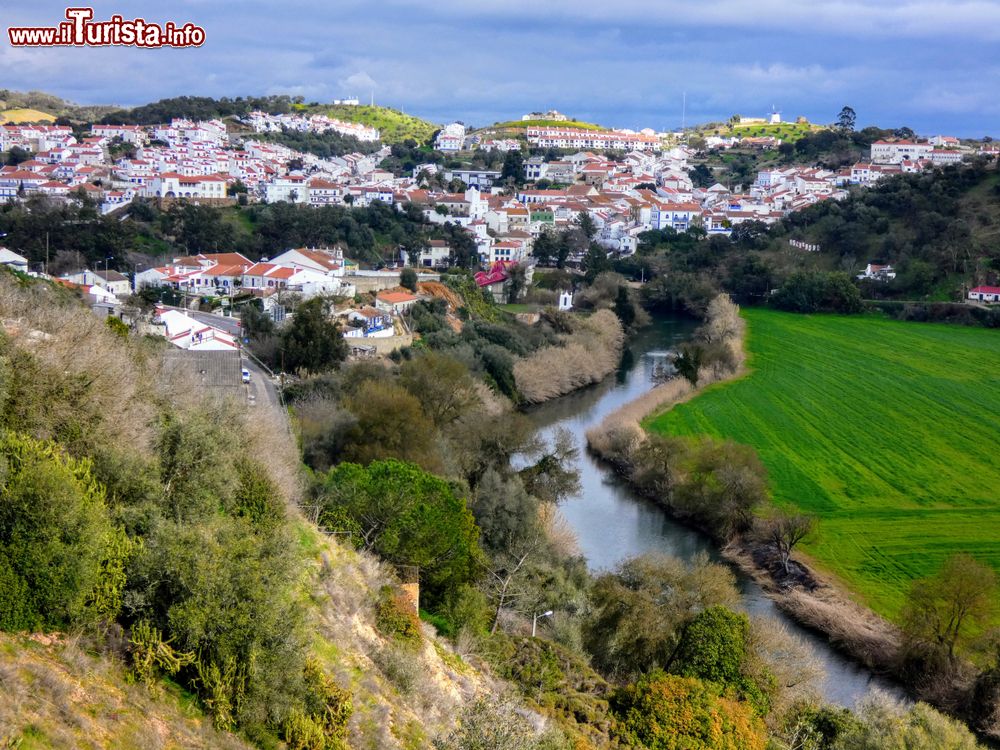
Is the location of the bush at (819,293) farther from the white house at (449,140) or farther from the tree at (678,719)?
the white house at (449,140)

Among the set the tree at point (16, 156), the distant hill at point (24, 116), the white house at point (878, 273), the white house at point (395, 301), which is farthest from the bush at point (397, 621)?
the distant hill at point (24, 116)

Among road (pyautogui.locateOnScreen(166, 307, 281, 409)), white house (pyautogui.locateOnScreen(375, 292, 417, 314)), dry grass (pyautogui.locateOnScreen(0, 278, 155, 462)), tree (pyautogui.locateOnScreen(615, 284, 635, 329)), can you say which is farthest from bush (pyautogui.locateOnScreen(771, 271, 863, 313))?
dry grass (pyautogui.locateOnScreen(0, 278, 155, 462))

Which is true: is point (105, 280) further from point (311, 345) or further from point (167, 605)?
point (167, 605)

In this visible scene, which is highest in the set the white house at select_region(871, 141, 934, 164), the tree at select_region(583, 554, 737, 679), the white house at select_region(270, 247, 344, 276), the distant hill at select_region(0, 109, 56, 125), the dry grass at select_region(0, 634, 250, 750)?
the white house at select_region(871, 141, 934, 164)

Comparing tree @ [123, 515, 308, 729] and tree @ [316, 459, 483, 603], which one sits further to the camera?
tree @ [316, 459, 483, 603]

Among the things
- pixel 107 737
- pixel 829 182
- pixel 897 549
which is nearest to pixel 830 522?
pixel 897 549

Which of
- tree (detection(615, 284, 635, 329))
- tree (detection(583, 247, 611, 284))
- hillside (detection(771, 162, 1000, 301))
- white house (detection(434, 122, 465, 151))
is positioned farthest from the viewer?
white house (detection(434, 122, 465, 151))

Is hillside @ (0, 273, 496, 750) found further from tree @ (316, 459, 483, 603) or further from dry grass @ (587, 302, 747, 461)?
dry grass @ (587, 302, 747, 461)
